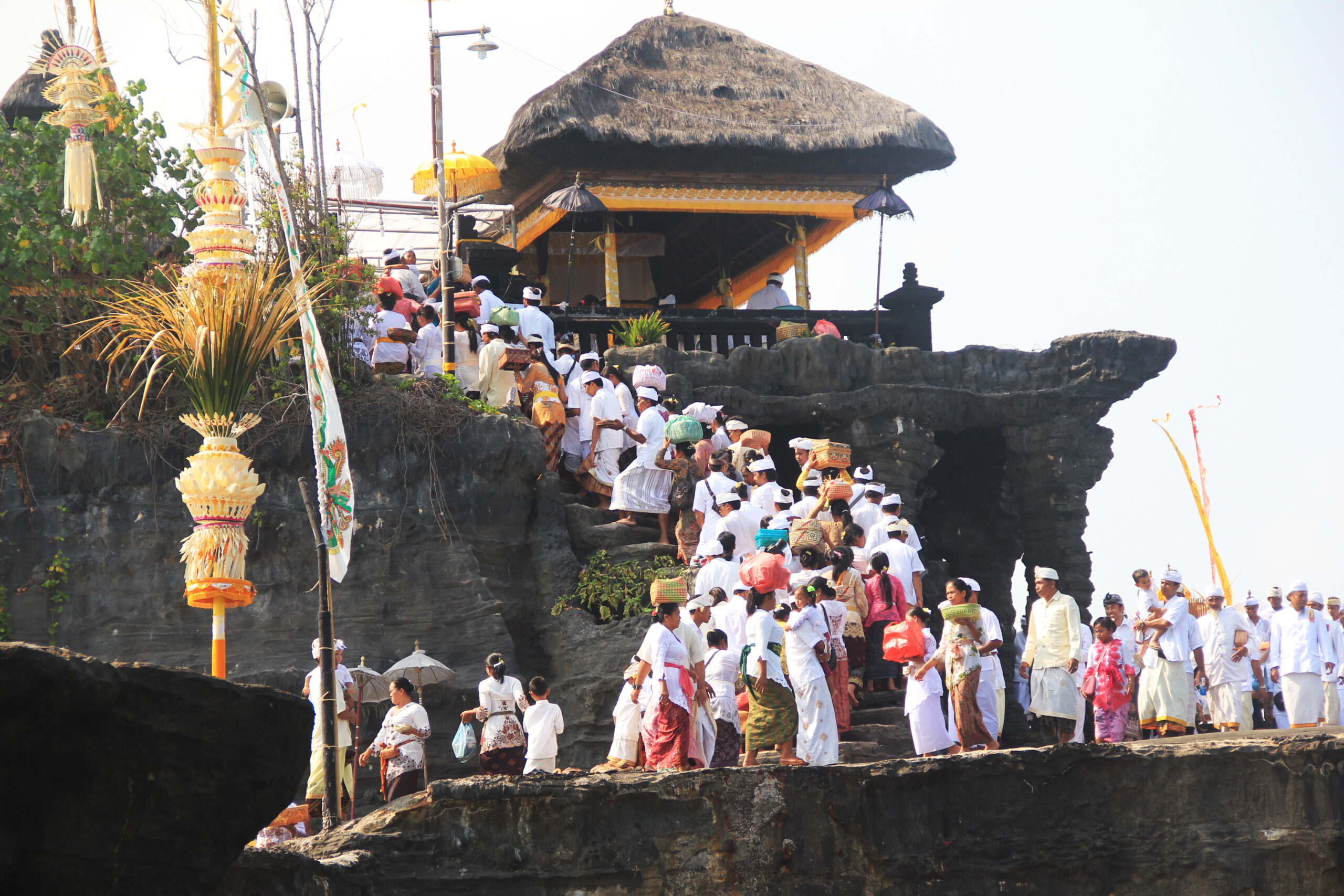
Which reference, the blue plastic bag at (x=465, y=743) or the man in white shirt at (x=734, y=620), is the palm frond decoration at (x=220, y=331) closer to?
the blue plastic bag at (x=465, y=743)

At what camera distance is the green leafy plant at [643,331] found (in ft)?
55.9

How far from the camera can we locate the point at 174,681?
16.6ft

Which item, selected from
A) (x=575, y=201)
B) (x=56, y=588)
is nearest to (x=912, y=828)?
(x=56, y=588)

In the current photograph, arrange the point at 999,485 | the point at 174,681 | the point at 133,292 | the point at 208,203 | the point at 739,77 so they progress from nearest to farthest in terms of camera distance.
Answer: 1. the point at 174,681
2. the point at 208,203
3. the point at 133,292
4. the point at 999,485
5. the point at 739,77

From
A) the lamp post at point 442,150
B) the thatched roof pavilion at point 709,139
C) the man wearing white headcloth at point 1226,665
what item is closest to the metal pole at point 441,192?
the lamp post at point 442,150

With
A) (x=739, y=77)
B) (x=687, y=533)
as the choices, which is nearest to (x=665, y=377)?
(x=687, y=533)

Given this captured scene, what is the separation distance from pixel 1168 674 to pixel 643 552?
478 centimetres

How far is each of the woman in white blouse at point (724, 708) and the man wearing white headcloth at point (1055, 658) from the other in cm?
238

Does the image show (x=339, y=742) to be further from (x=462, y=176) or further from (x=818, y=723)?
(x=462, y=176)

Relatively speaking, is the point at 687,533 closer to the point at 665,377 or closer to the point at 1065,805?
the point at 665,377

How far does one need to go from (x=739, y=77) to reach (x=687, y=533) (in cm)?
1047

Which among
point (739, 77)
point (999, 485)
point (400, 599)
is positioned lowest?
point (400, 599)

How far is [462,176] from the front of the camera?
20.3 meters

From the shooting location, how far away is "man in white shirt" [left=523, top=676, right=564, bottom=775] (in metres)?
10.4
